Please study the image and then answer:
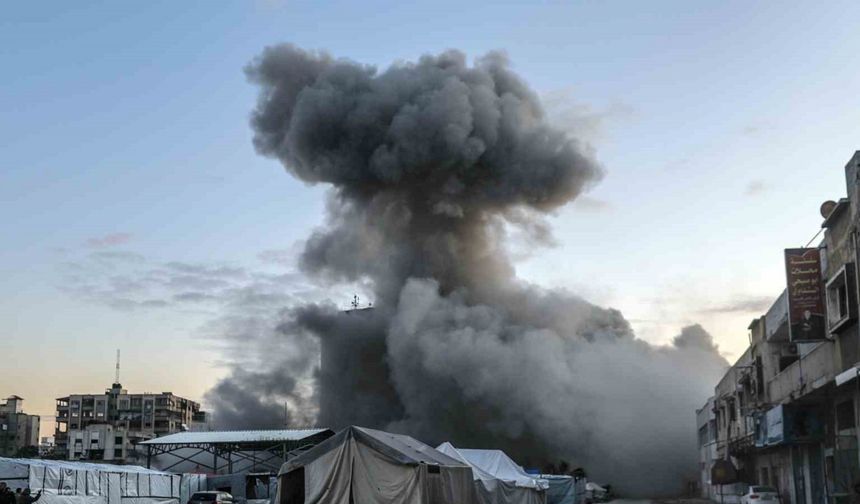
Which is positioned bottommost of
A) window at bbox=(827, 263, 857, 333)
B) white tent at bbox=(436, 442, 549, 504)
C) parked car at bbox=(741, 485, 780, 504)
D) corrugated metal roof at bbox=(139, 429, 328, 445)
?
parked car at bbox=(741, 485, 780, 504)

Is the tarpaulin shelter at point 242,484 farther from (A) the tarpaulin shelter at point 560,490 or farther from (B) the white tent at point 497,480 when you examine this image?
(B) the white tent at point 497,480

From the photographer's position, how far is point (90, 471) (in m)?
30.8

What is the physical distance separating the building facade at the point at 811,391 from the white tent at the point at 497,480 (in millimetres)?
8540

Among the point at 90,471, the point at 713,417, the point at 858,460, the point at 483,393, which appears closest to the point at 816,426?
the point at 858,460

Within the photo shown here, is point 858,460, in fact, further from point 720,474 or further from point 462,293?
point 462,293

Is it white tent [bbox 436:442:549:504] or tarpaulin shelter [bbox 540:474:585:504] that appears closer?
white tent [bbox 436:442:549:504]

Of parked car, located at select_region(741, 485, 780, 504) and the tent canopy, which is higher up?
the tent canopy

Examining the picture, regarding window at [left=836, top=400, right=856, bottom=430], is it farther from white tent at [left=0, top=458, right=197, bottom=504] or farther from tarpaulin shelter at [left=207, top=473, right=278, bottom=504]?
tarpaulin shelter at [left=207, top=473, right=278, bottom=504]

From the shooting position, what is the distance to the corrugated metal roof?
187ft

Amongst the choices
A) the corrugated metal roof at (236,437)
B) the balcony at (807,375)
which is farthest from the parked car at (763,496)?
the corrugated metal roof at (236,437)

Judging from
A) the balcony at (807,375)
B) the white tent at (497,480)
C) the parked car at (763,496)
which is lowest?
the parked car at (763,496)

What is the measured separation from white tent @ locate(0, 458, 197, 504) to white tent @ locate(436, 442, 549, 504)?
38.4 feet

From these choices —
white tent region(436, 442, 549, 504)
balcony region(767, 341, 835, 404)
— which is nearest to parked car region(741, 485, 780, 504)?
balcony region(767, 341, 835, 404)

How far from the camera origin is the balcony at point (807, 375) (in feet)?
82.0
